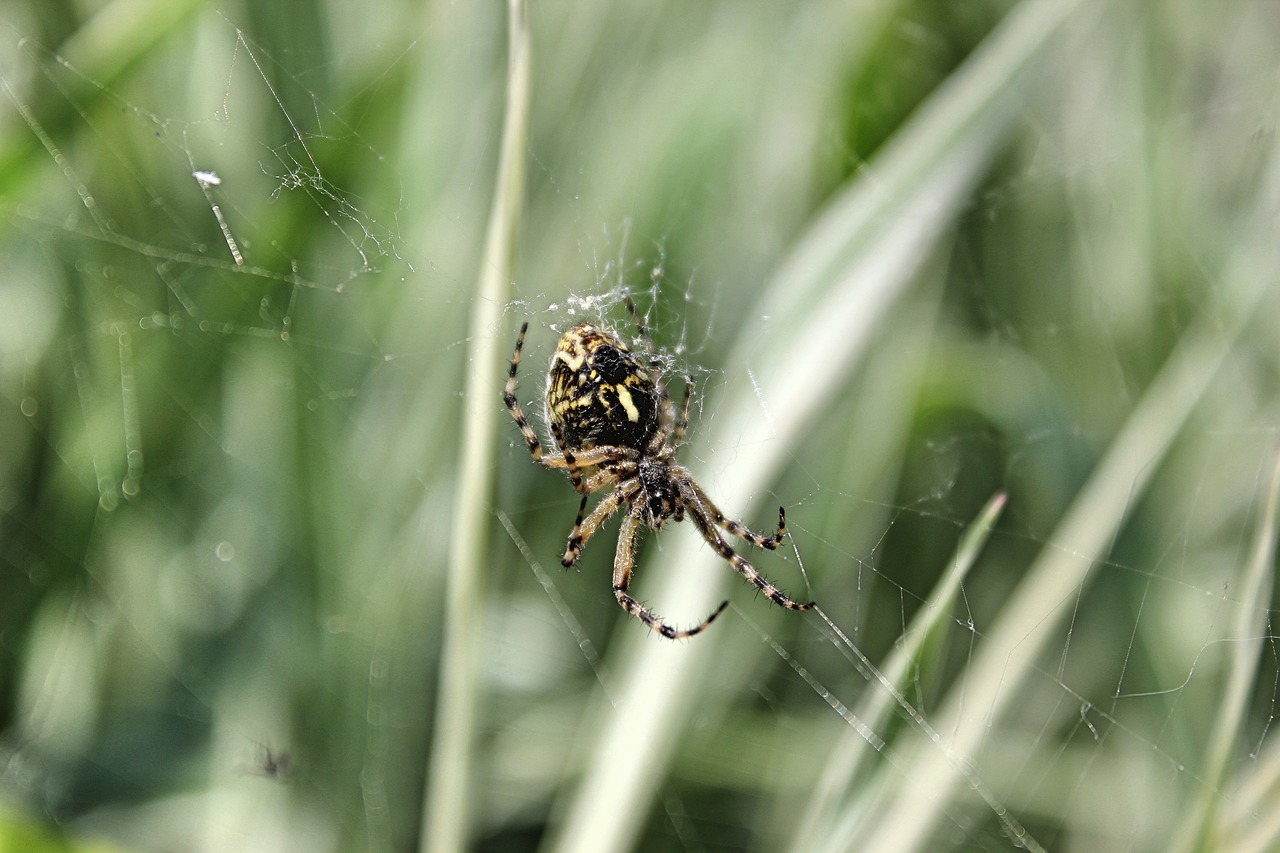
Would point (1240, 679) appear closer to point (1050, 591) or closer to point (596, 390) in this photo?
point (1050, 591)

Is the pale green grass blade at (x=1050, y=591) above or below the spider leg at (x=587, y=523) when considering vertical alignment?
above

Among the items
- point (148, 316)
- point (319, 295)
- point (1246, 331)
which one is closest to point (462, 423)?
point (319, 295)

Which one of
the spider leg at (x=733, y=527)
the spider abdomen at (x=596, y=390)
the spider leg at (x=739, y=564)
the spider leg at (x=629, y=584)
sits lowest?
the spider leg at (x=629, y=584)

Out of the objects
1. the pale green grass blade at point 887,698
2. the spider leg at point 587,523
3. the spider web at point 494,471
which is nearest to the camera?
the pale green grass blade at point 887,698

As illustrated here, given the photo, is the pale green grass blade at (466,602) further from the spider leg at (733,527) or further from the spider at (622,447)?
the spider leg at (733,527)

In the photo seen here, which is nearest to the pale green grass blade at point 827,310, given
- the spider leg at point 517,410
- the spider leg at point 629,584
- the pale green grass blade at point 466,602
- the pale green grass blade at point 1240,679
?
the spider leg at point 629,584

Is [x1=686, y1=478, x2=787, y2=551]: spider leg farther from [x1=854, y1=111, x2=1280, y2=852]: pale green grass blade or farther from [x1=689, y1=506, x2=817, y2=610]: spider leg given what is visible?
[x1=854, y1=111, x2=1280, y2=852]: pale green grass blade

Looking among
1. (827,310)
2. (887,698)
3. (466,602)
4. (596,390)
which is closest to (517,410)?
(596,390)
